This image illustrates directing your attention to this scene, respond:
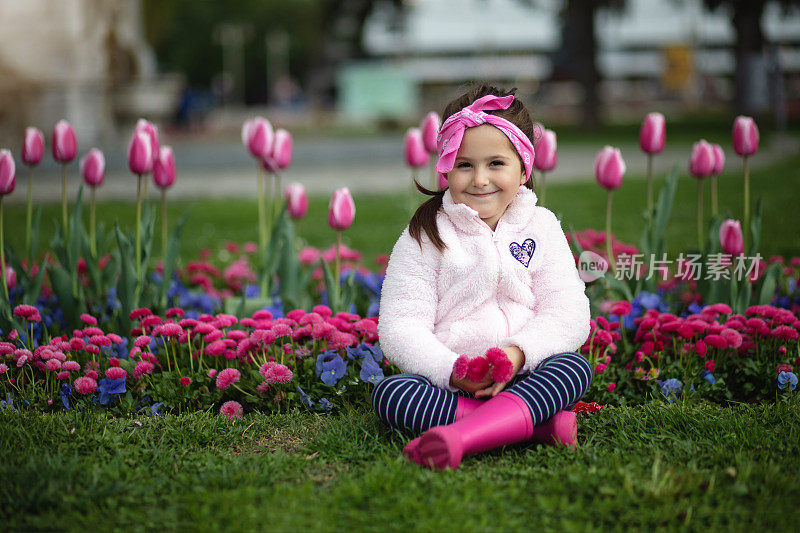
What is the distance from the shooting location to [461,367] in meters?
2.35

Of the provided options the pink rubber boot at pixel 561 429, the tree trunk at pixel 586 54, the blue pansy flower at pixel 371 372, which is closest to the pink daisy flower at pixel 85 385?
the blue pansy flower at pixel 371 372

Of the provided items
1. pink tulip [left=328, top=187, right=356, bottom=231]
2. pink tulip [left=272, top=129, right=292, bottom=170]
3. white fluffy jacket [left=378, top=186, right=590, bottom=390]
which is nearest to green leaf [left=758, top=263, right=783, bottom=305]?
white fluffy jacket [left=378, top=186, right=590, bottom=390]

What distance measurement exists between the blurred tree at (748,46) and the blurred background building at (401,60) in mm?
34

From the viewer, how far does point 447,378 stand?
240 cm

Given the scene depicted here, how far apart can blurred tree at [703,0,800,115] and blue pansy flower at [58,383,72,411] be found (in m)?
18.3

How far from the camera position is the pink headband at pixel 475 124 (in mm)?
2484

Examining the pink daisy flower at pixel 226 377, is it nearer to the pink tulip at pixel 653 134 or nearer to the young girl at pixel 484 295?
the young girl at pixel 484 295

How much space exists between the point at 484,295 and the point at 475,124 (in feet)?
1.59

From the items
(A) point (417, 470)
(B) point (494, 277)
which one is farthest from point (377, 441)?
(B) point (494, 277)

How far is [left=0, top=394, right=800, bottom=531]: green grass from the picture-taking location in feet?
6.76

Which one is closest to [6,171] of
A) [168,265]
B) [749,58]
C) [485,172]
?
[168,265]

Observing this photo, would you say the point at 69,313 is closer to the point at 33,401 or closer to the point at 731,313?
the point at 33,401

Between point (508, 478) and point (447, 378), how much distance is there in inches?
12.2

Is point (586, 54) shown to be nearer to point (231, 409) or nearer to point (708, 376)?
point (708, 376)
